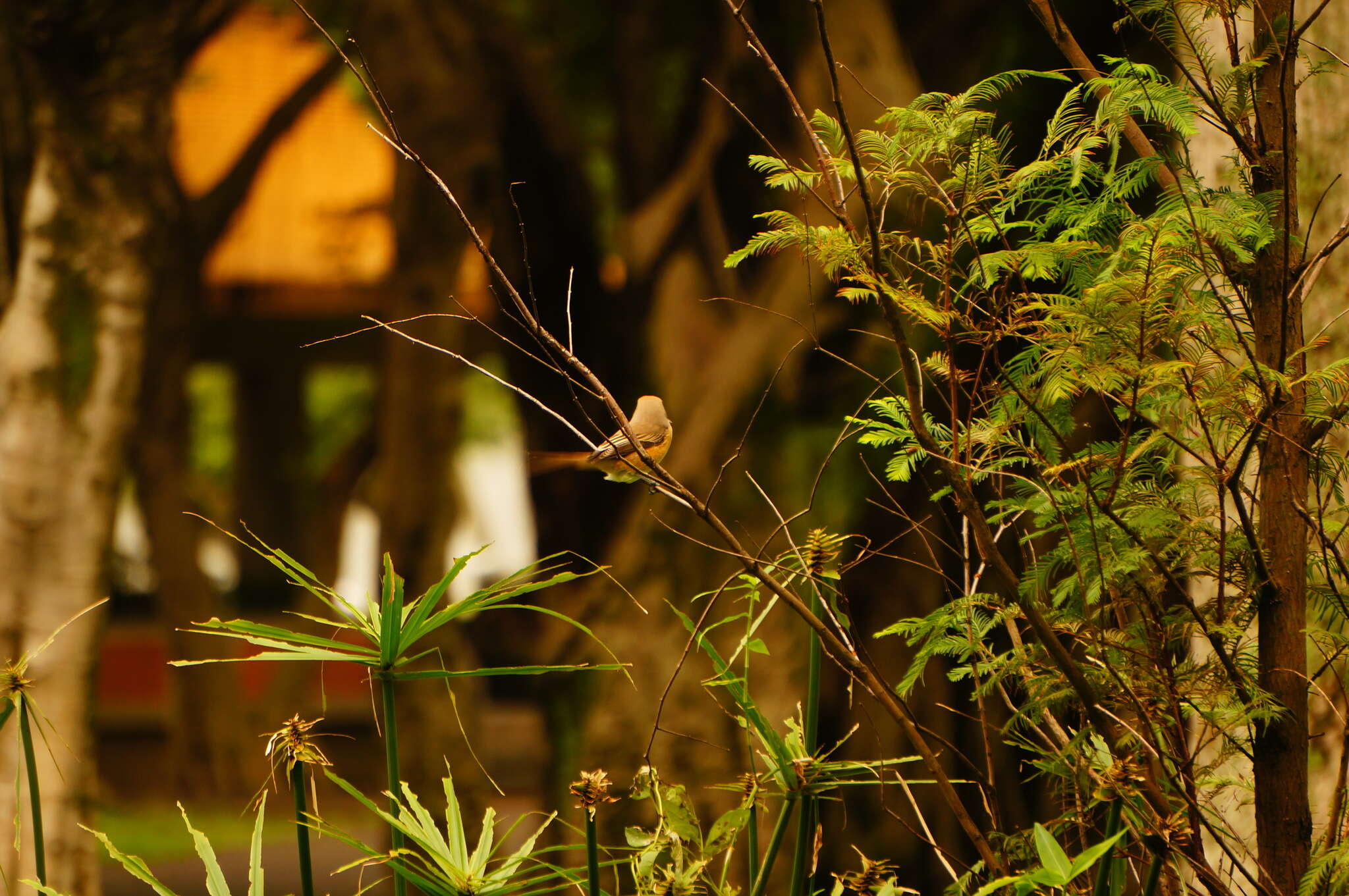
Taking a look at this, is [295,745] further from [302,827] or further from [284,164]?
[284,164]

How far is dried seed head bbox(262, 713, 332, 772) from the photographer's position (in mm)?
1168

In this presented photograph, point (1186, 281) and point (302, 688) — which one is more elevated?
point (1186, 281)

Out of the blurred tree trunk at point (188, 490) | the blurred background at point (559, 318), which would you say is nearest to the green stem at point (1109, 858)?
the blurred background at point (559, 318)

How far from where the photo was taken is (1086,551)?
Answer: 143 cm

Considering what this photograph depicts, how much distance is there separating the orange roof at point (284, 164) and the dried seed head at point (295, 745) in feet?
28.3

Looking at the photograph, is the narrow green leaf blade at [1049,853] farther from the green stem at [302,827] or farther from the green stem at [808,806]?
the green stem at [302,827]

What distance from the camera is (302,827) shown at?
1239 millimetres

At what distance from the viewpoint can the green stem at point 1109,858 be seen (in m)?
1.13

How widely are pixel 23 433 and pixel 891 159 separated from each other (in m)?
4.05

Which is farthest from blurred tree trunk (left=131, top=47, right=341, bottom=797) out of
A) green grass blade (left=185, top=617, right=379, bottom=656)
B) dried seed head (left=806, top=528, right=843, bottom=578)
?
dried seed head (left=806, top=528, right=843, bottom=578)

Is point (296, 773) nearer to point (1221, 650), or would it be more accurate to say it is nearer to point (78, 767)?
point (1221, 650)

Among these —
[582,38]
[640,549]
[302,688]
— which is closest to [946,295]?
[640,549]

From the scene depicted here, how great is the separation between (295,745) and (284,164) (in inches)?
396

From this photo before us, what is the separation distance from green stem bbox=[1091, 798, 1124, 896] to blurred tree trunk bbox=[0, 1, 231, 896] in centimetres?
400
